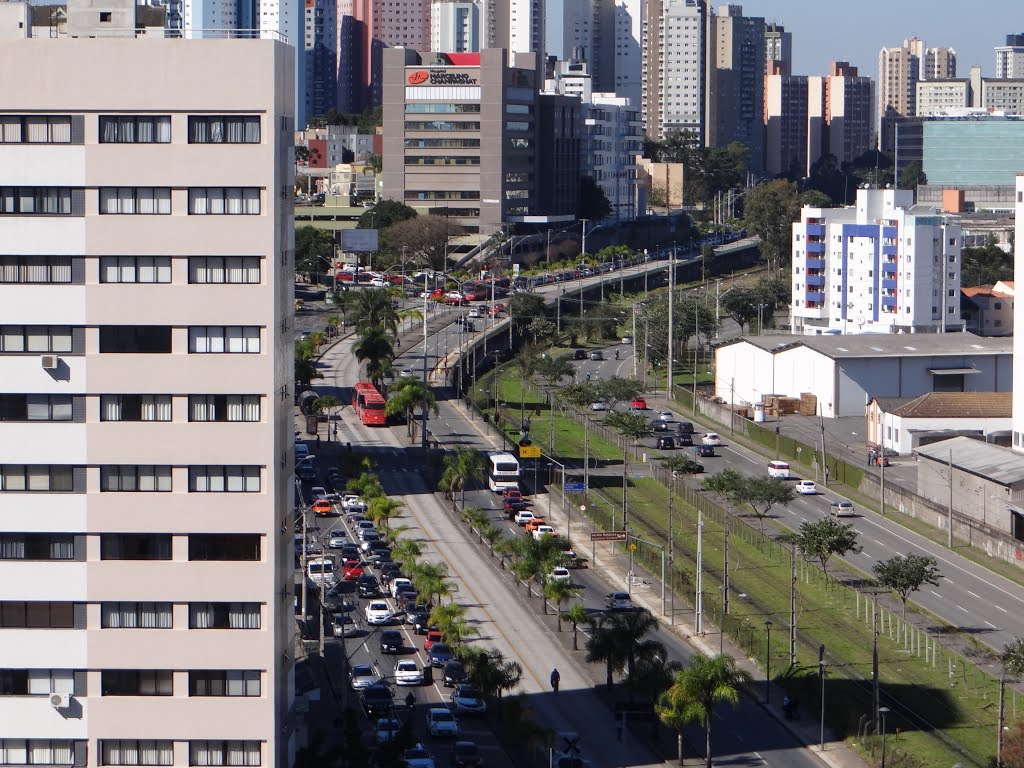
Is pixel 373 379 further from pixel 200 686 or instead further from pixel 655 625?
pixel 200 686

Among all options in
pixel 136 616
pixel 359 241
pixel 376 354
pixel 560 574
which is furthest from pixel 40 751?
pixel 359 241

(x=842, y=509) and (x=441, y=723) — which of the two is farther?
(x=842, y=509)

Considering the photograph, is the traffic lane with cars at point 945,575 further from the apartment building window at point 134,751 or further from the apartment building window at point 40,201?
the apartment building window at point 40,201

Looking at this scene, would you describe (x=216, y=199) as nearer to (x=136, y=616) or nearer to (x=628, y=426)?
(x=136, y=616)

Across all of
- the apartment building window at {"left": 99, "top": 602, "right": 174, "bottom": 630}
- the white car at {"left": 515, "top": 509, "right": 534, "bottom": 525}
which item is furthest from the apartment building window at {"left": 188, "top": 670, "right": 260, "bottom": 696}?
the white car at {"left": 515, "top": 509, "right": 534, "bottom": 525}

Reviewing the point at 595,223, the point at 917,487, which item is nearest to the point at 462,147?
the point at 595,223

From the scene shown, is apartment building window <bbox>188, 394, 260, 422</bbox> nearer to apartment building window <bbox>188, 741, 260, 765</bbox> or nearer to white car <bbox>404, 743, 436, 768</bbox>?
apartment building window <bbox>188, 741, 260, 765</bbox>
